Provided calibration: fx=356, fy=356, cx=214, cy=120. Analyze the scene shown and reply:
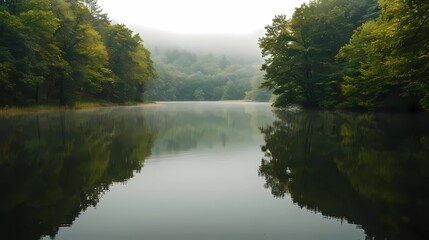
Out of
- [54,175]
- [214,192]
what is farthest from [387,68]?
[54,175]

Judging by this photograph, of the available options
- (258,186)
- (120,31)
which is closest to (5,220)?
(258,186)

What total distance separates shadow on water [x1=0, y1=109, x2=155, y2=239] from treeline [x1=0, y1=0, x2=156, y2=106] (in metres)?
21.9

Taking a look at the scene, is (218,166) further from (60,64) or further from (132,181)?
(60,64)

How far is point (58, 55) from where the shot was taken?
4075cm

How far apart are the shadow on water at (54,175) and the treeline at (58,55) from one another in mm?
21910

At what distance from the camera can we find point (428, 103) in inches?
744

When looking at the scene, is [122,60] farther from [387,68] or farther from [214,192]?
[214,192]

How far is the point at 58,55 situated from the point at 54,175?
121ft

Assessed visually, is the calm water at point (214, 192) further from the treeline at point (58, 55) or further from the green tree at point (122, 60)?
the green tree at point (122, 60)

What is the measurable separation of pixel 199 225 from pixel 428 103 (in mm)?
18256

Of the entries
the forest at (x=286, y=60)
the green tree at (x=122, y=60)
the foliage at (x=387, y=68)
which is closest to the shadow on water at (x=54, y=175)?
the foliage at (x=387, y=68)

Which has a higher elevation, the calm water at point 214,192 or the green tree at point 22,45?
the green tree at point 22,45

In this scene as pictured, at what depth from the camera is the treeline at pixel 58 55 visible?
108ft

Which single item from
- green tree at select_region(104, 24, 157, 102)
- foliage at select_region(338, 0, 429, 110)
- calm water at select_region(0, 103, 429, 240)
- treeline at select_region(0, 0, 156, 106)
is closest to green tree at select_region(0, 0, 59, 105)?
treeline at select_region(0, 0, 156, 106)
